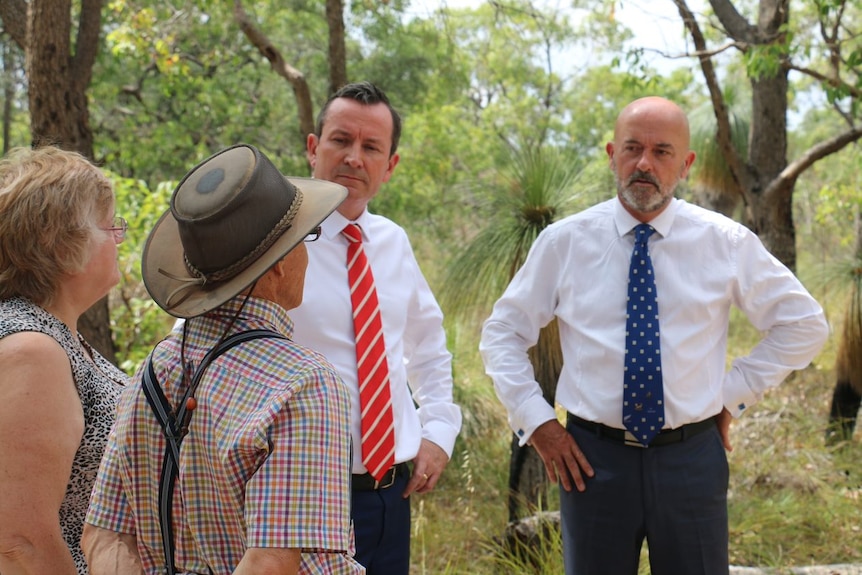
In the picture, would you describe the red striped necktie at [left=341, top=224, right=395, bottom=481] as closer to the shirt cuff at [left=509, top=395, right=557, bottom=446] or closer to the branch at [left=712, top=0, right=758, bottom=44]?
the shirt cuff at [left=509, top=395, right=557, bottom=446]

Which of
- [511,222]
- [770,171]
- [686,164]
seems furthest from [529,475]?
[770,171]

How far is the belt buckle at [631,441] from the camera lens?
100 inches

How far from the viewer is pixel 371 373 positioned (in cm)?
222

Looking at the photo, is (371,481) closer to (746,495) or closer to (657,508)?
(657,508)

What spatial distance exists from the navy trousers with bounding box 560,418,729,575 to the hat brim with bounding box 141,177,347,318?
1431 millimetres

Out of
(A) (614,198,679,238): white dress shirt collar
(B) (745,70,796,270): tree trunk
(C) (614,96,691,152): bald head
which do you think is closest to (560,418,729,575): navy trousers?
(A) (614,198,679,238): white dress shirt collar

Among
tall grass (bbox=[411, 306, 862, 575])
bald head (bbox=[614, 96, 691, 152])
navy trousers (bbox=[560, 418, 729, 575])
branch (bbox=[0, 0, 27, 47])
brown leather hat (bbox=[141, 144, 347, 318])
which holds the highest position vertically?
branch (bbox=[0, 0, 27, 47])

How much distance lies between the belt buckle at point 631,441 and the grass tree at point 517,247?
1.76 m

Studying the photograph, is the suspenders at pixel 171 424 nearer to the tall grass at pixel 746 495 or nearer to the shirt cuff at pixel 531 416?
the shirt cuff at pixel 531 416

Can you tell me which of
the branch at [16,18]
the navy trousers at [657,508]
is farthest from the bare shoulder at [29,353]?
the branch at [16,18]

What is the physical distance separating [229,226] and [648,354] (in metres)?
1.58

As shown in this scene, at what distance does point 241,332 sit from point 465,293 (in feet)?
11.1

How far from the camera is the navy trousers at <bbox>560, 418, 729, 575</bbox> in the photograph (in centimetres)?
253

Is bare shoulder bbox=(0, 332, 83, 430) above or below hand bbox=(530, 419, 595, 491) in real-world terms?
above
